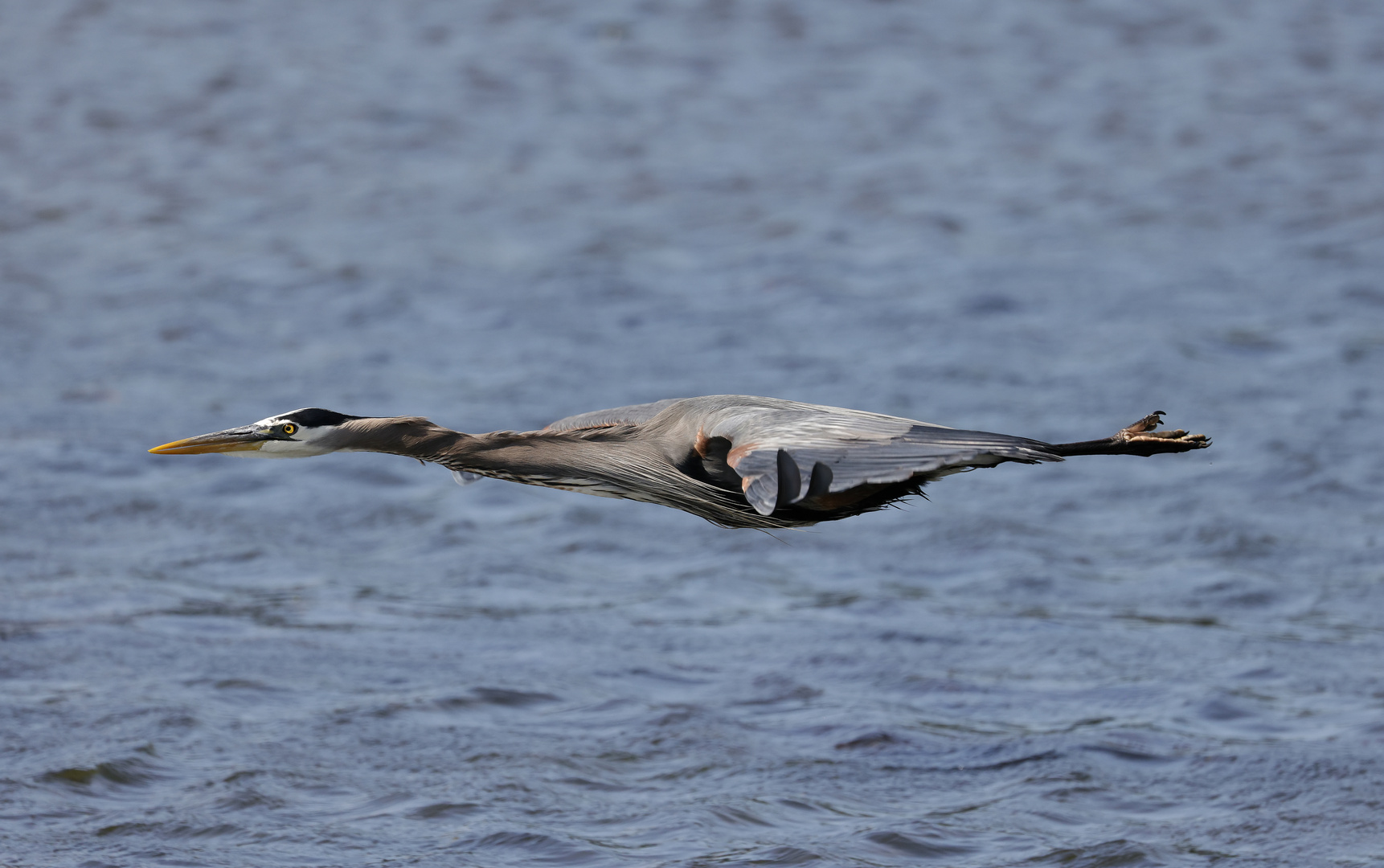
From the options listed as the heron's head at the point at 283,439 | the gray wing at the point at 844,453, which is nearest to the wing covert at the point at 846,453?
the gray wing at the point at 844,453

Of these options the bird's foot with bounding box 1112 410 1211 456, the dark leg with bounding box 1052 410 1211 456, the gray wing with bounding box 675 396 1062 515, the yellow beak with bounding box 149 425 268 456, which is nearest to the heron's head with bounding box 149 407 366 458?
the yellow beak with bounding box 149 425 268 456

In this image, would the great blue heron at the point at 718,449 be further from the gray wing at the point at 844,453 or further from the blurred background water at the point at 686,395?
the blurred background water at the point at 686,395

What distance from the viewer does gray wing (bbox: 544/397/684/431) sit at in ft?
20.8

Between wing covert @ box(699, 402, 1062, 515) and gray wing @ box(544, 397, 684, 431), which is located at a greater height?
gray wing @ box(544, 397, 684, 431)

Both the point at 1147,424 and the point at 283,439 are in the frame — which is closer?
the point at 1147,424

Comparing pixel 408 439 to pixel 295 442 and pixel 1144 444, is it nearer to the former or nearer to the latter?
pixel 295 442

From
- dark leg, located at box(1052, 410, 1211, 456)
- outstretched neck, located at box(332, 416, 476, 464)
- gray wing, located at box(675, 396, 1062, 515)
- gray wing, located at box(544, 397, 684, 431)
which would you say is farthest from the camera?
gray wing, located at box(544, 397, 684, 431)

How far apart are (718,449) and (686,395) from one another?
23.0ft

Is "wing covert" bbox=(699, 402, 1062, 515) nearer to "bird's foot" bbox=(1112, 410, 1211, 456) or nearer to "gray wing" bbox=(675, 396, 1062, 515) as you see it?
"gray wing" bbox=(675, 396, 1062, 515)

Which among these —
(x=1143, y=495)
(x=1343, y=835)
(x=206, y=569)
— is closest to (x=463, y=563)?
(x=206, y=569)

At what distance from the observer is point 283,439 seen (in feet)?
20.0

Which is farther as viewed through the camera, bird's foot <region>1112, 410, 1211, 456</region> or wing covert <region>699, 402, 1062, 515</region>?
bird's foot <region>1112, 410, 1211, 456</region>

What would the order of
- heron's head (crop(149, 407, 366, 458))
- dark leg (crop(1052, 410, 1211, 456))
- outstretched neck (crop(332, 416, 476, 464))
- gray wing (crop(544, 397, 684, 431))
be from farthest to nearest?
gray wing (crop(544, 397, 684, 431))
heron's head (crop(149, 407, 366, 458))
outstretched neck (crop(332, 416, 476, 464))
dark leg (crop(1052, 410, 1211, 456))

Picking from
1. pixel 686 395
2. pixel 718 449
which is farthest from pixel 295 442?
pixel 686 395
